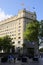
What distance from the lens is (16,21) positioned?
93188mm

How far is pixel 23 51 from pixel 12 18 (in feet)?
64.5

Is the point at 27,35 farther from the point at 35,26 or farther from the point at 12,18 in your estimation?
the point at 12,18

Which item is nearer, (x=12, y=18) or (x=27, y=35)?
(x=27, y=35)

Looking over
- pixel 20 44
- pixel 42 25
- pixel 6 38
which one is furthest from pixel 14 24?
pixel 42 25

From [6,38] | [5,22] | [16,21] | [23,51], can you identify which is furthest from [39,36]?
[5,22]

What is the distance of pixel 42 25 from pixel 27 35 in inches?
234

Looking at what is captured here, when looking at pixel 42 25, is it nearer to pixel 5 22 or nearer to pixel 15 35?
pixel 15 35

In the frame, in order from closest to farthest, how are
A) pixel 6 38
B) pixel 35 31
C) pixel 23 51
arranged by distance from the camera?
pixel 35 31
pixel 6 38
pixel 23 51

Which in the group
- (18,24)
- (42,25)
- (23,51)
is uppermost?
(18,24)

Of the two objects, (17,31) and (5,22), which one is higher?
(5,22)

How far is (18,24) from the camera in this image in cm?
9206

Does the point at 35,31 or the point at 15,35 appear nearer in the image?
the point at 35,31

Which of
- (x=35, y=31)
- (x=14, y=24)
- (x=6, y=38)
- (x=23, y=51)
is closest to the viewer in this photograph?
(x=35, y=31)

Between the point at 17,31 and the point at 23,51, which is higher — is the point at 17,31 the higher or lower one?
the higher one
